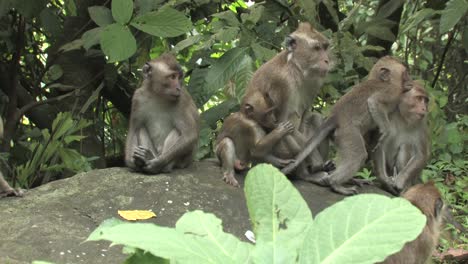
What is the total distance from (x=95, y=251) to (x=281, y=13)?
4.06m

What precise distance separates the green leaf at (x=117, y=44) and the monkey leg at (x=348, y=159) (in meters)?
1.92

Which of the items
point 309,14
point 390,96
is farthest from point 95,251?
point 309,14

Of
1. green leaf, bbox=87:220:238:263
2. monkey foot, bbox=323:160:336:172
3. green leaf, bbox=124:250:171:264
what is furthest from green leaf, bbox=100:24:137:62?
green leaf, bbox=87:220:238:263

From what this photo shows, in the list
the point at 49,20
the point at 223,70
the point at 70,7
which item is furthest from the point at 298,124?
the point at 70,7

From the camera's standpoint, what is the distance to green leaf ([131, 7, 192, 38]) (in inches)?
237

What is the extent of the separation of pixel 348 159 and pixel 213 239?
4689 millimetres

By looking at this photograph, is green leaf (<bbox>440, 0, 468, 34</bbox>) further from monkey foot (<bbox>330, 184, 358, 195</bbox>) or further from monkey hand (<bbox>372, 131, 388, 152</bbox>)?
monkey foot (<bbox>330, 184, 358, 195</bbox>)

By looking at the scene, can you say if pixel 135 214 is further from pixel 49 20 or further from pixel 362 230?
pixel 362 230

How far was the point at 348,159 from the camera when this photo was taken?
6234 mm

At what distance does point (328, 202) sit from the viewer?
588 cm

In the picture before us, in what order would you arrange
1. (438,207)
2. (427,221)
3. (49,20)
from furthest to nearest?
1. (49,20)
2. (438,207)
3. (427,221)

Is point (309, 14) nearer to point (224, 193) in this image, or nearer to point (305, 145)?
point (305, 145)

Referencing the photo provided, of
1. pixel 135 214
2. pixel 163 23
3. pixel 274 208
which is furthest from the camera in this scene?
pixel 163 23

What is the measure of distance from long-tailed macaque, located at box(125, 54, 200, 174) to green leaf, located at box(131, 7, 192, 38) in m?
0.46
